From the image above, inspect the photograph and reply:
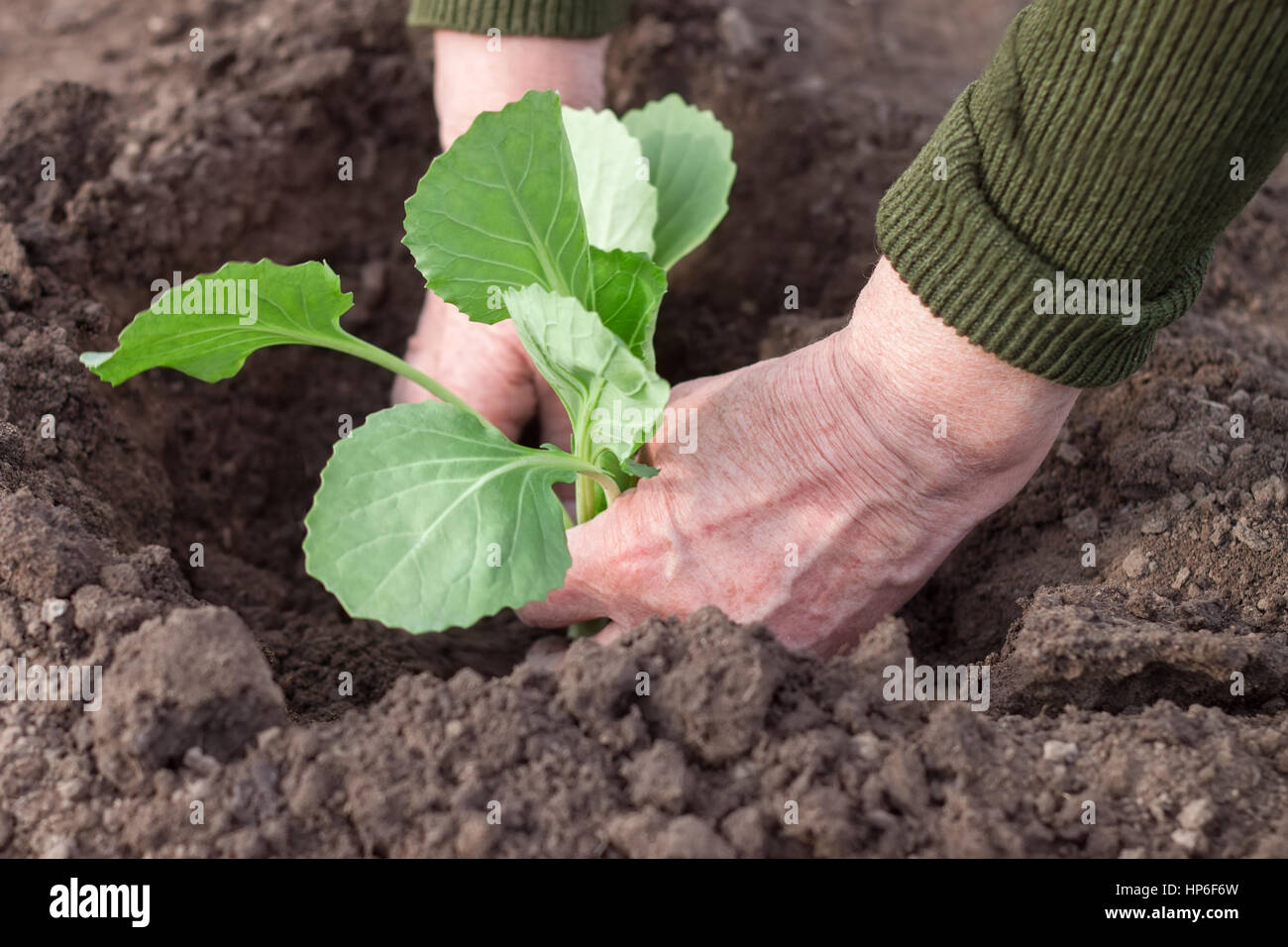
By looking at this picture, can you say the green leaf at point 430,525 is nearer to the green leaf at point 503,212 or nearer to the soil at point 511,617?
the soil at point 511,617

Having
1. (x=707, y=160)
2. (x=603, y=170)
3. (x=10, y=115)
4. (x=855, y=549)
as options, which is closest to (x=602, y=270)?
(x=603, y=170)

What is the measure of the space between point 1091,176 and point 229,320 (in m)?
1.09

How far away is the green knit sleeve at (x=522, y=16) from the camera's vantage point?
2.00m

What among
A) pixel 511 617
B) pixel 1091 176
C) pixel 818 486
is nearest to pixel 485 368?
pixel 511 617

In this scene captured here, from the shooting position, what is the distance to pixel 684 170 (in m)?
1.78

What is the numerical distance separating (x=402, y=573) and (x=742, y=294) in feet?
4.49

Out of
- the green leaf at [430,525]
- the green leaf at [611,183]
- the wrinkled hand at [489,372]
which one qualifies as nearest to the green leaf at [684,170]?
the green leaf at [611,183]

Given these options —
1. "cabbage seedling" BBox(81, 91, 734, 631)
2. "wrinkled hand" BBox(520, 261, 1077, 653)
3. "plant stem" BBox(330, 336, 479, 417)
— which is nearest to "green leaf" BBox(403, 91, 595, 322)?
"cabbage seedling" BBox(81, 91, 734, 631)

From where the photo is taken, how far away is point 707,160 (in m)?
1.77

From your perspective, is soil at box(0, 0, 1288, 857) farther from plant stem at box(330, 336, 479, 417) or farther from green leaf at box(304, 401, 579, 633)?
plant stem at box(330, 336, 479, 417)

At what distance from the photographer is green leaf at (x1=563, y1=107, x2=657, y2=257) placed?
1624mm

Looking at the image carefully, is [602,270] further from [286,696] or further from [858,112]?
[858,112]

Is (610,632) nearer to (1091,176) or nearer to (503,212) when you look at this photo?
(503,212)

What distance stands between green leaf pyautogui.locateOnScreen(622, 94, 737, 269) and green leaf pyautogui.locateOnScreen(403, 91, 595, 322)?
1.09 ft
